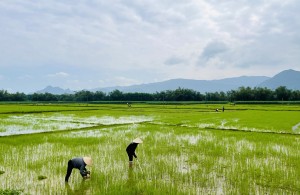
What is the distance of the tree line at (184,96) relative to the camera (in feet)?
229

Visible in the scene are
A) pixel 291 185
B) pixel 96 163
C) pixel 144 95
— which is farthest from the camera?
pixel 144 95

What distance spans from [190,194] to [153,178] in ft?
4.55

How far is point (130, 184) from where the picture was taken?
21.1 feet

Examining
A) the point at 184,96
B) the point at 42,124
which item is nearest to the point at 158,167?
the point at 42,124

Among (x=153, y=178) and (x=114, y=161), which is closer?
(x=153, y=178)

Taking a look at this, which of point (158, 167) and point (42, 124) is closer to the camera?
point (158, 167)

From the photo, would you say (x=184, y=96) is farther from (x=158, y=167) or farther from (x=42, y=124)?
(x=158, y=167)

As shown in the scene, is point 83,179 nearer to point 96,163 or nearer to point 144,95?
point 96,163

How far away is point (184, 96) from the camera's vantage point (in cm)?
8212

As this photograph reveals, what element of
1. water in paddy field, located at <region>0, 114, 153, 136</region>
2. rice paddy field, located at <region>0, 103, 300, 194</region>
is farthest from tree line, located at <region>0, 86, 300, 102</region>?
rice paddy field, located at <region>0, 103, 300, 194</region>

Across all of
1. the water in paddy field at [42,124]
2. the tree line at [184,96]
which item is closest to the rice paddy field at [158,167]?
the water in paddy field at [42,124]

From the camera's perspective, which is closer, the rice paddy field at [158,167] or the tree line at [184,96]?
the rice paddy field at [158,167]

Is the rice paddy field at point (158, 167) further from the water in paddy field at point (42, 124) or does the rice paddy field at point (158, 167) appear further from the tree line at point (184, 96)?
the tree line at point (184, 96)

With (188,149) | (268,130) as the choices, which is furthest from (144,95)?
(188,149)
